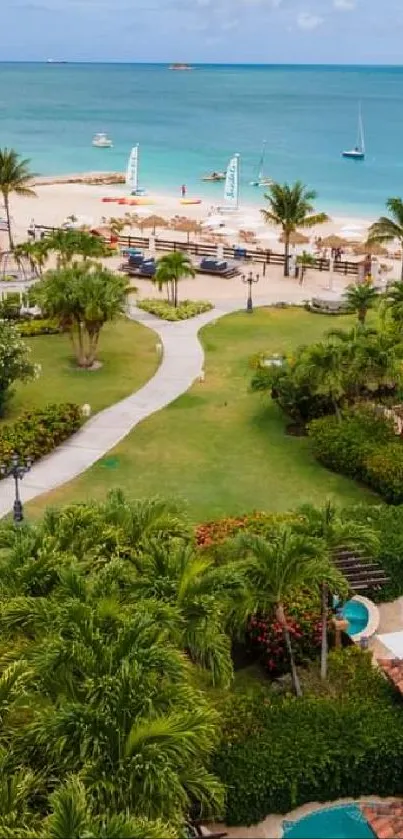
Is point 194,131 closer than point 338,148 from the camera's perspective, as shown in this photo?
No

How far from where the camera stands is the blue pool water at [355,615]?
16.2m

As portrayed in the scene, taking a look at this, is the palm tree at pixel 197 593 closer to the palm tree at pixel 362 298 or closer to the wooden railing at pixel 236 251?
the palm tree at pixel 362 298

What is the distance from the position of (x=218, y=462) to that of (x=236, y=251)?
2795cm

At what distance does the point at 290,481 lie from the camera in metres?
22.5

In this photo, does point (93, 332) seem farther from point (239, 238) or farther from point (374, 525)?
point (239, 238)

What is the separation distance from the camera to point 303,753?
1214 centimetres

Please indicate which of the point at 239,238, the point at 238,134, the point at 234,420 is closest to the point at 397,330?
the point at 234,420

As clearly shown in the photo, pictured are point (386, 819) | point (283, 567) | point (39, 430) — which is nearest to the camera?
point (386, 819)

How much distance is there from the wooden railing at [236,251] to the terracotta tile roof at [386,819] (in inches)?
1465

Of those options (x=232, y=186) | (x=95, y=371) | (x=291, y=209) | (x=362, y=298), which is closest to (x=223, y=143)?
(x=232, y=186)

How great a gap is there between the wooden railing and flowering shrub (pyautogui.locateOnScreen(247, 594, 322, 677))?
33353 mm

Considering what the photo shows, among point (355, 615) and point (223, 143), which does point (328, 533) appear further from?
point (223, 143)

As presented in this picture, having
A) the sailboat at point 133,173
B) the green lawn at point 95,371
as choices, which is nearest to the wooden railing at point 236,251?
the green lawn at point 95,371

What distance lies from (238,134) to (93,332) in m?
115
